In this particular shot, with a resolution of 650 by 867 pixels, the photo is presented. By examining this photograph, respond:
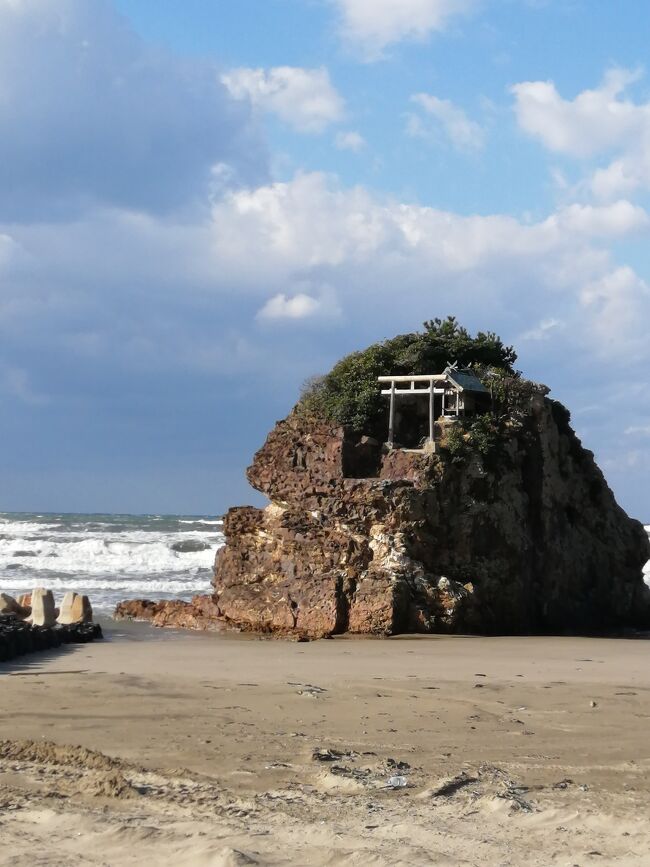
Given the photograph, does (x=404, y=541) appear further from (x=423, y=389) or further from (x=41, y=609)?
(x=41, y=609)

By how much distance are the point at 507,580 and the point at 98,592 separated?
14.4 metres

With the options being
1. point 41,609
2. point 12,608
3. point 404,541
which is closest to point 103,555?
point 12,608

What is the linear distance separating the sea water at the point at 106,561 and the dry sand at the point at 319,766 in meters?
14.9

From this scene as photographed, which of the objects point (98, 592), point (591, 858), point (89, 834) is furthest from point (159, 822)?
point (98, 592)

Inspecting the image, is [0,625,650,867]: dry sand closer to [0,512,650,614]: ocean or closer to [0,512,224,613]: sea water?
[0,512,650,614]: ocean

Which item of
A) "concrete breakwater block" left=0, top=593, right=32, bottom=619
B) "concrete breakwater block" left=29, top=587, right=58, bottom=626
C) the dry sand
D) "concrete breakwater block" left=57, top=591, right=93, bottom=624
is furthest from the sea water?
Result: the dry sand

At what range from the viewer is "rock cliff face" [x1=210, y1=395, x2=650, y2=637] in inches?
685

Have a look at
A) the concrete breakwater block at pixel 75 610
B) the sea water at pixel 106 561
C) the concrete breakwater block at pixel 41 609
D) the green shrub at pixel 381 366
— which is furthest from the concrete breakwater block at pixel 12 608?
the green shrub at pixel 381 366

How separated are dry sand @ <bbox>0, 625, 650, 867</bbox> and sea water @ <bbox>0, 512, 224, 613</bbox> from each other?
14941 millimetres

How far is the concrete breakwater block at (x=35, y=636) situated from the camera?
41.5 feet

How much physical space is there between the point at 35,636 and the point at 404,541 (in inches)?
273

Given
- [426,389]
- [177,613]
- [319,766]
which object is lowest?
[319,766]

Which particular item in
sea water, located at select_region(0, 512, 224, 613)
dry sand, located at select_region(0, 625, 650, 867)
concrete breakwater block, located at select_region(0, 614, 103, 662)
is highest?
sea water, located at select_region(0, 512, 224, 613)

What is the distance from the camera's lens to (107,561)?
3916cm
